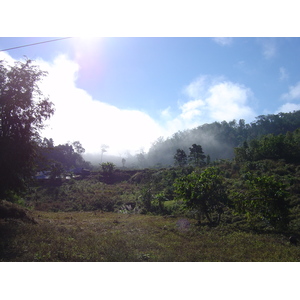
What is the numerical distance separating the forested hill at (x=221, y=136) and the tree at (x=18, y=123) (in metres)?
78.6

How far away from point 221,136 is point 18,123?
101m

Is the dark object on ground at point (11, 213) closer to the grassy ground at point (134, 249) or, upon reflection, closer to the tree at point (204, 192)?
the grassy ground at point (134, 249)

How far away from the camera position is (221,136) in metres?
101

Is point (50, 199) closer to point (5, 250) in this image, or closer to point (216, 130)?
point (5, 250)

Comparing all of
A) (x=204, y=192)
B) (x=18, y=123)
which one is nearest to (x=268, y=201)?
(x=204, y=192)

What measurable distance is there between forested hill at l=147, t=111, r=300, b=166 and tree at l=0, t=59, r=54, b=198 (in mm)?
78563

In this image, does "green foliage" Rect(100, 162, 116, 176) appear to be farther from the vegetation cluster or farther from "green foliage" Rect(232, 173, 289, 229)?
"green foliage" Rect(232, 173, 289, 229)

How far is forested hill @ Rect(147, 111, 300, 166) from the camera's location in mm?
87938

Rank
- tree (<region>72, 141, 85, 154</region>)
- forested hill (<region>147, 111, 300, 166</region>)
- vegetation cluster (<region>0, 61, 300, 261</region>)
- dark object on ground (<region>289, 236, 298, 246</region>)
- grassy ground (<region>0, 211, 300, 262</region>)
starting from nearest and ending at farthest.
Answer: grassy ground (<region>0, 211, 300, 262</region>)
vegetation cluster (<region>0, 61, 300, 261</region>)
dark object on ground (<region>289, 236, 298, 246</region>)
tree (<region>72, 141, 85, 154</region>)
forested hill (<region>147, 111, 300, 166</region>)

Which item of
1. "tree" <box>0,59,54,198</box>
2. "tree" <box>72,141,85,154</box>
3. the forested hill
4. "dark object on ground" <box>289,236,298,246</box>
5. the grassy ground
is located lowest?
"dark object on ground" <box>289,236,298,246</box>

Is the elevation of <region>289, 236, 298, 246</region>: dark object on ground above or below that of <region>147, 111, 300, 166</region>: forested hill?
below

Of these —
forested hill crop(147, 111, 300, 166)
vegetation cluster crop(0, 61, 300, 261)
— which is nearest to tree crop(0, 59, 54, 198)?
vegetation cluster crop(0, 61, 300, 261)

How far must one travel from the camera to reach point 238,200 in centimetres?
906

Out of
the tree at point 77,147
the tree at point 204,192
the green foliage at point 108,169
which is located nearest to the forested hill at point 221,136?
the tree at point 77,147
